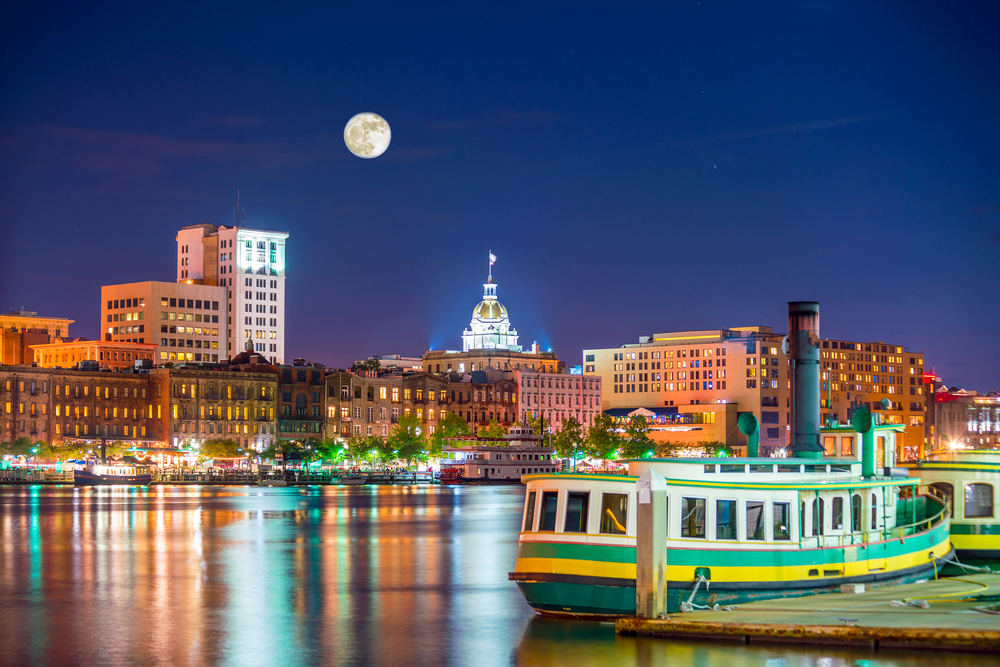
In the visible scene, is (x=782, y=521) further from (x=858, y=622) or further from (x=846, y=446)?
(x=846, y=446)

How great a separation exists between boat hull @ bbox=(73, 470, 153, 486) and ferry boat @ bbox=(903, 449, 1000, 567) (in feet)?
446

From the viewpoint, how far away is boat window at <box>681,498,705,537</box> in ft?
137

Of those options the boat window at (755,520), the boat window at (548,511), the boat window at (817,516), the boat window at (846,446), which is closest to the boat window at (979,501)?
the boat window at (846,446)

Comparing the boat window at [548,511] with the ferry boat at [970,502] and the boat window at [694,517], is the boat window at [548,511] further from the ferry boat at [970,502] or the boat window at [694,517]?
the ferry boat at [970,502]

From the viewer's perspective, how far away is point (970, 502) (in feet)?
186

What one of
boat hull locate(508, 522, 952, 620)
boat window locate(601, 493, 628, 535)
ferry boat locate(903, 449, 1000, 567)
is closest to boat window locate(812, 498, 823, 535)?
boat hull locate(508, 522, 952, 620)

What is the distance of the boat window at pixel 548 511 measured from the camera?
138ft

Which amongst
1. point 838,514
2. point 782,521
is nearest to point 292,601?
point 782,521

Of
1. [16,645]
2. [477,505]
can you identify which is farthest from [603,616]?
[477,505]

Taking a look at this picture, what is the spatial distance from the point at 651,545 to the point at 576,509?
431 centimetres

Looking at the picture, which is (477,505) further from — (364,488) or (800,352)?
(800,352)

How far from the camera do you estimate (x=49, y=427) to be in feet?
625

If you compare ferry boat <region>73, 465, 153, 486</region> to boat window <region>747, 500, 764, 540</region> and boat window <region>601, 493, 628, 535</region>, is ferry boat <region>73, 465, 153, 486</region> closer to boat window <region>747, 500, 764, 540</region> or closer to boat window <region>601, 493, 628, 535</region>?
boat window <region>601, 493, 628, 535</region>

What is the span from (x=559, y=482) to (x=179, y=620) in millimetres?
15125
